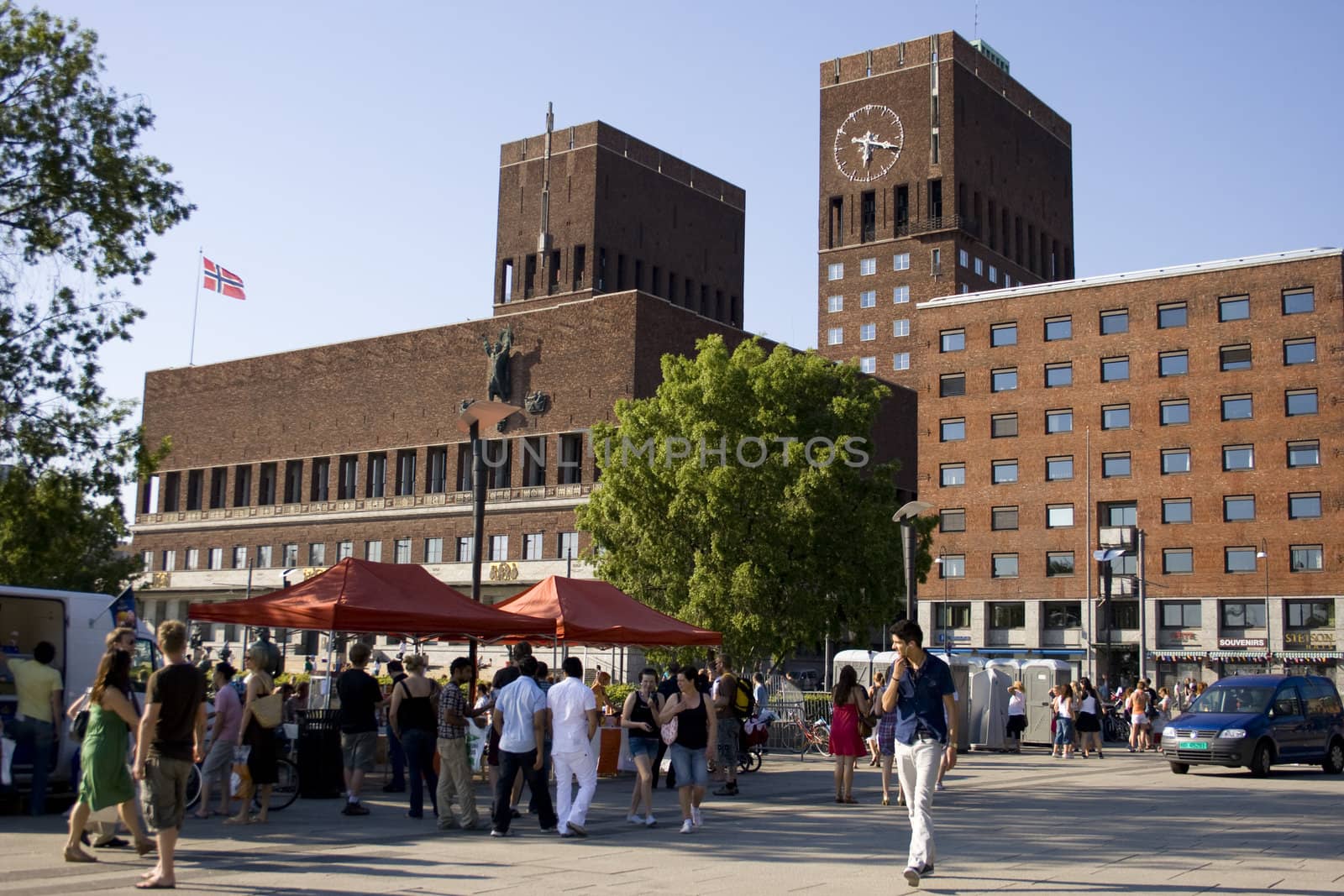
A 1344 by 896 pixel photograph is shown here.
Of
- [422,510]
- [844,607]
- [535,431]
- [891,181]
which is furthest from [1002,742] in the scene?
[891,181]

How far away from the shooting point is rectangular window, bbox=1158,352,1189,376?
65.9 metres

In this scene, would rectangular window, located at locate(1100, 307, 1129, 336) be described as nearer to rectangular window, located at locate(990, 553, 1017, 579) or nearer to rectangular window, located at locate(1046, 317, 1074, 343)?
rectangular window, located at locate(1046, 317, 1074, 343)

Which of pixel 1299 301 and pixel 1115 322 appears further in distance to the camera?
pixel 1115 322

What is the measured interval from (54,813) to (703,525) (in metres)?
25.0

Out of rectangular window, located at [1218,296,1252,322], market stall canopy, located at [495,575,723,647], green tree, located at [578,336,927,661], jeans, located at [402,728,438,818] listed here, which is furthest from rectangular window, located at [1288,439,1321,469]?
jeans, located at [402,728,438,818]

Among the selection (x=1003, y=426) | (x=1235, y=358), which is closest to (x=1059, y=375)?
(x=1003, y=426)

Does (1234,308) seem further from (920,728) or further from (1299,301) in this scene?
Result: (920,728)

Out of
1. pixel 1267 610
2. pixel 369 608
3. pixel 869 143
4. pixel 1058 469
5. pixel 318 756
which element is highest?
pixel 869 143

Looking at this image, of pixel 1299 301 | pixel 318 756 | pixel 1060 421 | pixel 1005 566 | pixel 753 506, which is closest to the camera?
pixel 318 756

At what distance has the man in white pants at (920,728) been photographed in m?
10.6

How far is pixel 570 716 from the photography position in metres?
13.8

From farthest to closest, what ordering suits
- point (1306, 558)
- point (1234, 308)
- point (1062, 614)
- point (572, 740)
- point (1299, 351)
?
point (1062, 614) < point (1234, 308) < point (1299, 351) < point (1306, 558) < point (572, 740)

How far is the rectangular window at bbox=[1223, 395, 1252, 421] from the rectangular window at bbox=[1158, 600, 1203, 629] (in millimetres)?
8834

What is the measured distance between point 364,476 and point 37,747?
58.4 m
